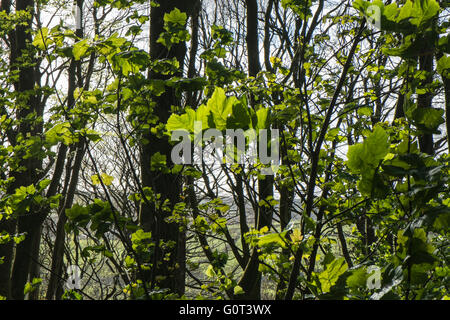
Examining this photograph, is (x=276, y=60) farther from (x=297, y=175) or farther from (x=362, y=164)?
(x=362, y=164)

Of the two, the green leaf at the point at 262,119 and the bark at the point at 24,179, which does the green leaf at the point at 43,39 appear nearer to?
the green leaf at the point at 262,119

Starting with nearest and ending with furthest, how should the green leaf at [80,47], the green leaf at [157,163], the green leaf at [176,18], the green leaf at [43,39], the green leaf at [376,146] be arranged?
the green leaf at [376,146] → the green leaf at [80,47] → the green leaf at [43,39] → the green leaf at [157,163] → the green leaf at [176,18]

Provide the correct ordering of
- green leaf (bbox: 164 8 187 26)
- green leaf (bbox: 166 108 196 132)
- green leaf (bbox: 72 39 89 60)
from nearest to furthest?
Result: green leaf (bbox: 166 108 196 132)
green leaf (bbox: 72 39 89 60)
green leaf (bbox: 164 8 187 26)

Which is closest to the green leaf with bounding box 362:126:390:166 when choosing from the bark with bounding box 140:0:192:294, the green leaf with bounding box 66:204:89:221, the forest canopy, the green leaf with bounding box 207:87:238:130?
Result: the forest canopy

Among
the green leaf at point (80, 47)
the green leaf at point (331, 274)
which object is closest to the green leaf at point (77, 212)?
the green leaf at point (80, 47)

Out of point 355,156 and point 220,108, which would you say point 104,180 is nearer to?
point 220,108

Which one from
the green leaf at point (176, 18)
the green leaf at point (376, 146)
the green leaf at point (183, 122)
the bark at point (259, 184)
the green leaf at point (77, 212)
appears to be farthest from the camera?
the bark at point (259, 184)

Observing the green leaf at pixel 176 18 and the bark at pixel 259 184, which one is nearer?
the green leaf at pixel 176 18

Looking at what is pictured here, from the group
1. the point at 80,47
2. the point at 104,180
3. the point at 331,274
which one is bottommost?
the point at 331,274

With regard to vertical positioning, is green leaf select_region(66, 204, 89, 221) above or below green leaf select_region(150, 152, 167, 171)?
below

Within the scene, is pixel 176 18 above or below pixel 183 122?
above

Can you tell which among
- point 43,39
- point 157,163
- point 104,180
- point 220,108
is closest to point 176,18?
point 43,39

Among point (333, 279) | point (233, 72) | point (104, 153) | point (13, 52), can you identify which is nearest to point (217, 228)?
point (233, 72)

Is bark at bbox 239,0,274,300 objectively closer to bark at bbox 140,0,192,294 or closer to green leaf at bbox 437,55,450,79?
bark at bbox 140,0,192,294
